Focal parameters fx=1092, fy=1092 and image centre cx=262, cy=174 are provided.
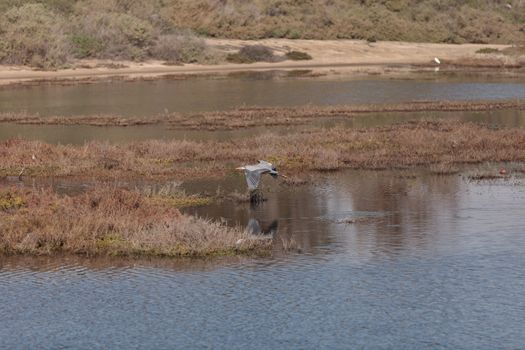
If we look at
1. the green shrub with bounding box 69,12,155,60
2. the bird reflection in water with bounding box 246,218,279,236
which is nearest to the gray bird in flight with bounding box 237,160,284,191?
the bird reflection in water with bounding box 246,218,279,236

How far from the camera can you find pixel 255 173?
27250mm

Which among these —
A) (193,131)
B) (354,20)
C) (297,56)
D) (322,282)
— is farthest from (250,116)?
(354,20)

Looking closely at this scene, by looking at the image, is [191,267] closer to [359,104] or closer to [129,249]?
Answer: [129,249]

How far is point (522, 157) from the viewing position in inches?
1398

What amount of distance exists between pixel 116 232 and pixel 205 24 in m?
80.5

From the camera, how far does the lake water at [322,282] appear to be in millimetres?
17328

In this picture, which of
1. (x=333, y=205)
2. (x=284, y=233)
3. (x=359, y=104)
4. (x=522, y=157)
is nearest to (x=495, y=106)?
(x=359, y=104)

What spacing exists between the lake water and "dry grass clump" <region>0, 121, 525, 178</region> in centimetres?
183

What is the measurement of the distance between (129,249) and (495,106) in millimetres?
33879

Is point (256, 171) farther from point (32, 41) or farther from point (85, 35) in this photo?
point (85, 35)

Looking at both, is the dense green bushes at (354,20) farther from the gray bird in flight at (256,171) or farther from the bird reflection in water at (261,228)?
the bird reflection in water at (261,228)

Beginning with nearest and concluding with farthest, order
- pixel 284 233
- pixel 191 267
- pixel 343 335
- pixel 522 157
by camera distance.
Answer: pixel 343 335, pixel 191 267, pixel 284 233, pixel 522 157

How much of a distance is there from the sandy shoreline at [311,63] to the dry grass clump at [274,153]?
35276mm

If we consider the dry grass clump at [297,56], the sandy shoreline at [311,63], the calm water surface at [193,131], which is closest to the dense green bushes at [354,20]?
the sandy shoreline at [311,63]
